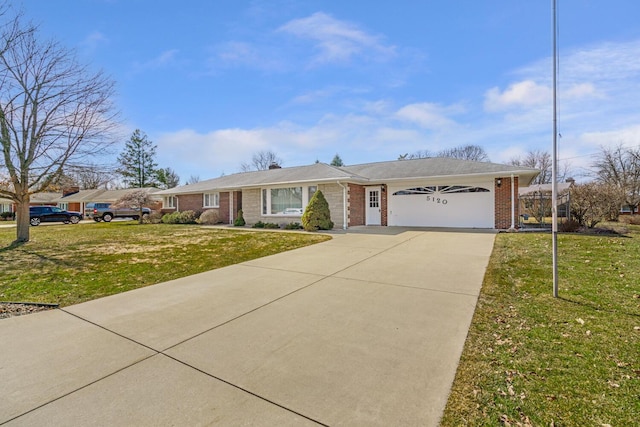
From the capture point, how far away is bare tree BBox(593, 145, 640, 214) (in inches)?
1035

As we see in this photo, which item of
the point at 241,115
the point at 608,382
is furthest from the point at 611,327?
the point at 241,115

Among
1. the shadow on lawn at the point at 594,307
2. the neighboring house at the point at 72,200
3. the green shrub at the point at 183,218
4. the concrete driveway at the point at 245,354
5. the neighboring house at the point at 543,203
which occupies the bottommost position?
the concrete driveway at the point at 245,354

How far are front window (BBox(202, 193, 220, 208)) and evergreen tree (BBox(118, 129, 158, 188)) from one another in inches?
1289

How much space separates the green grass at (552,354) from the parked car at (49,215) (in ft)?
103

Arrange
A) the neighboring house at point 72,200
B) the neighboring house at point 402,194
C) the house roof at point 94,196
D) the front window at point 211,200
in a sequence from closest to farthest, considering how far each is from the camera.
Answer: the neighboring house at point 402,194, the front window at point 211,200, the house roof at point 94,196, the neighboring house at point 72,200

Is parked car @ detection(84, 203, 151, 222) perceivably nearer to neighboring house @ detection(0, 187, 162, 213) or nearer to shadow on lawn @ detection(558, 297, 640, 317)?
neighboring house @ detection(0, 187, 162, 213)

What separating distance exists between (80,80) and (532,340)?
15746mm

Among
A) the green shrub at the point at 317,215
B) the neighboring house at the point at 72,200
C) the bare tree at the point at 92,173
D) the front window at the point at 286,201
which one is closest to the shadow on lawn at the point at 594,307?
the green shrub at the point at 317,215

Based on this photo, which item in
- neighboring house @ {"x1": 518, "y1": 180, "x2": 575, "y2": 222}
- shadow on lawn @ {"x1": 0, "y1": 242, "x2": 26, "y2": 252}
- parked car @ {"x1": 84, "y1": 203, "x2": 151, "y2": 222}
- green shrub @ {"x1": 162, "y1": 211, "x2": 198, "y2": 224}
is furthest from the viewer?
parked car @ {"x1": 84, "y1": 203, "x2": 151, "y2": 222}

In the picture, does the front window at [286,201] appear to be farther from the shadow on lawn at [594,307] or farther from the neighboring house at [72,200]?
the neighboring house at [72,200]

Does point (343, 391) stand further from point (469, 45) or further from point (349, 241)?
point (469, 45)

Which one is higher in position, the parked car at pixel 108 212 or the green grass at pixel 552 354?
the parked car at pixel 108 212

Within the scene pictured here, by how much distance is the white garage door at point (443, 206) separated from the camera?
44.6 ft

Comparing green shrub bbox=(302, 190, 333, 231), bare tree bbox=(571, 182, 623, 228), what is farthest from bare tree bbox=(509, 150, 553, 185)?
green shrub bbox=(302, 190, 333, 231)
